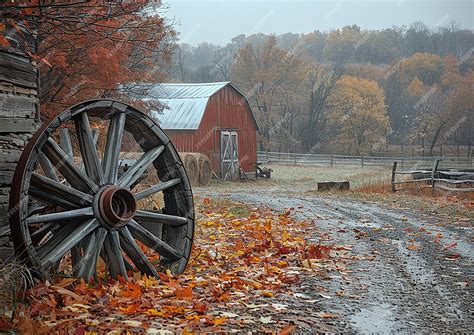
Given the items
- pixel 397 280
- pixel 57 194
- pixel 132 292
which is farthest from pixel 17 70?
pixel 397 280

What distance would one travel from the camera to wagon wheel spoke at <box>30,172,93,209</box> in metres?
5.90

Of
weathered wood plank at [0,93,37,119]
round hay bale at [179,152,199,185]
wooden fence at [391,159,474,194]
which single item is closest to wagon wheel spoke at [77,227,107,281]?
weathered wood plank at [0,93,37,119]

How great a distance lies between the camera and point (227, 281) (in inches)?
267

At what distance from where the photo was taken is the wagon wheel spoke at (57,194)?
5.90 meters

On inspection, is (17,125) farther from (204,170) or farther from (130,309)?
(204,170)

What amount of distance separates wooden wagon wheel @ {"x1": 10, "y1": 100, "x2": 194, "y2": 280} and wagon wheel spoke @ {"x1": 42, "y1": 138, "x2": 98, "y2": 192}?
0.01 m

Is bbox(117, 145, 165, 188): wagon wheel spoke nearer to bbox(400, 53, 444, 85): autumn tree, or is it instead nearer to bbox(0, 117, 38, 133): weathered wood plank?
bbox(0, 117, 38, 133): weathered wood plank

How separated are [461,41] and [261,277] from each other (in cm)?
9897

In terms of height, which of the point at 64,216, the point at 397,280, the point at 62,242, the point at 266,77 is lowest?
the point at 397,280

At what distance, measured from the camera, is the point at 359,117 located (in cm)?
5775

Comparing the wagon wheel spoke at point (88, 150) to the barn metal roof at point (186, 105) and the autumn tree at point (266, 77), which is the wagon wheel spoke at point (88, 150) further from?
the autumn tree at point (266, 77)

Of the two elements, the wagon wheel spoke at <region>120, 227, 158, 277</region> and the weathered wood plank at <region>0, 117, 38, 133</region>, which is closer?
the weathered wood plank at <region>0, 117, 38, 133</region>

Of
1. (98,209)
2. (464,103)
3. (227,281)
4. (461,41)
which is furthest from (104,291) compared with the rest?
(461,41)

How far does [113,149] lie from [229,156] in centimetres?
2421
